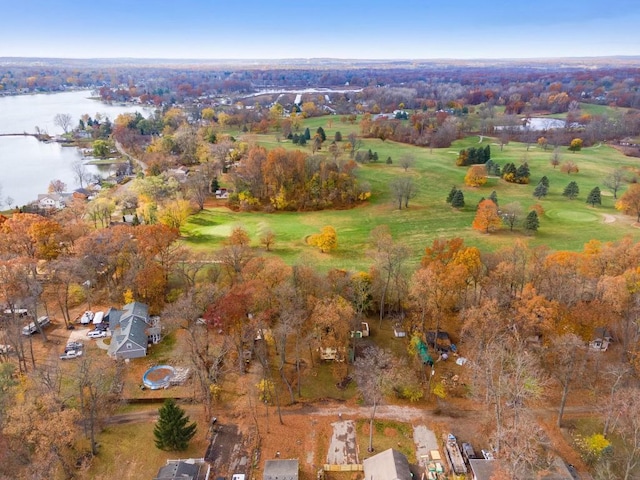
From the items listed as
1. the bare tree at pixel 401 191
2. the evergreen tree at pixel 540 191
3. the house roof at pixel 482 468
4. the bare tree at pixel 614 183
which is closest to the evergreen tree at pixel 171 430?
the house roof at pixel 482 468

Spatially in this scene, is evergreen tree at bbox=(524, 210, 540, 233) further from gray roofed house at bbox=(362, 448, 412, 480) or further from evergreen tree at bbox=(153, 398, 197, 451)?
evergreen tree at bbox=(153, 398, 197, 451)

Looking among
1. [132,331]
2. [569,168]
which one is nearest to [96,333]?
[132,331]

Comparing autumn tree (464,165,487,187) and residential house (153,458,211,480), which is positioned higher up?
autumn tree (464,165,487,187)

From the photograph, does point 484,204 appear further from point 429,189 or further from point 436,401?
point 436,401

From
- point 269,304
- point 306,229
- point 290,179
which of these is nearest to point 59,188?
point 290,179

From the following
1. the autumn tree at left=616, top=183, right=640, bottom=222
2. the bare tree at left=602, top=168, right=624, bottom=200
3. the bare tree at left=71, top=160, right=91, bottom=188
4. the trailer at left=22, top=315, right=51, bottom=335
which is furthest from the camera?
the bare tree at left=71, top=160, right=91, bottom=188

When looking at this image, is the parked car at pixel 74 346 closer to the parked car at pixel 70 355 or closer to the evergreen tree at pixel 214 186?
the parked car at pixel 70 355

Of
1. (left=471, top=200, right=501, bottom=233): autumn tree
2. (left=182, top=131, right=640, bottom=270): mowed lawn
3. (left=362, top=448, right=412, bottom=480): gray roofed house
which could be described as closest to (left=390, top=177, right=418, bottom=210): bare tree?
(left=182, top=131, right=640, bottom=270): mowed lawn
